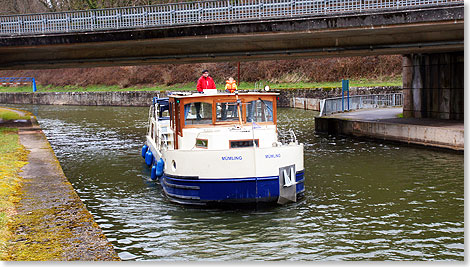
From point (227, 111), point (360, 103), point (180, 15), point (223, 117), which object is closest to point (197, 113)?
point (223, 117)

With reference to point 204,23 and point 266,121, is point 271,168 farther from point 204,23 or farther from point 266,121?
point 204,23

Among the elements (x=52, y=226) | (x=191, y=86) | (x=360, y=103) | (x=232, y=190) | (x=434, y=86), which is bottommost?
(x=52, y=226)

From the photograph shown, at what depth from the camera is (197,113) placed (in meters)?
16.5

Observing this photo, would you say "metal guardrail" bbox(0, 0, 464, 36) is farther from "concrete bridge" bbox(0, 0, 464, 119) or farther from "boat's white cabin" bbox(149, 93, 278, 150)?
"boat's white cabin" bbox(149, 93, 278, 150)

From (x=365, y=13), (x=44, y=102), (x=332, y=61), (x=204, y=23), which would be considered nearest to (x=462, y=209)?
(x=365, y=13)

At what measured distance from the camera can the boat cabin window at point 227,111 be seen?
648 inches

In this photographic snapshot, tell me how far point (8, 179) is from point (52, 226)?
4782 millimetres

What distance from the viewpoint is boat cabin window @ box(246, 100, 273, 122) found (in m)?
16.6

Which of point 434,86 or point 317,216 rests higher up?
point 434,86

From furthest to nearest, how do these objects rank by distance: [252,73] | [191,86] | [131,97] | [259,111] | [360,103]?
[252,73]
[191,86]
[131,97]
[360,103]
[259,111]

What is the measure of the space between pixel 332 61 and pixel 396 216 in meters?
57.7

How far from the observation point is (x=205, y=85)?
18.0 metres

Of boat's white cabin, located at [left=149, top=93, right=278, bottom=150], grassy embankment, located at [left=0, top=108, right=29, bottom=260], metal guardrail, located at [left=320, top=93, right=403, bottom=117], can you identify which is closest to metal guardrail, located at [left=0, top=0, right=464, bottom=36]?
grassy embankment, located at [left=0, top=108, right=29, bottom=260]

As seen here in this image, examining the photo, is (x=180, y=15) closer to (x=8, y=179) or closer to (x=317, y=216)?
(x=8, y=179)
